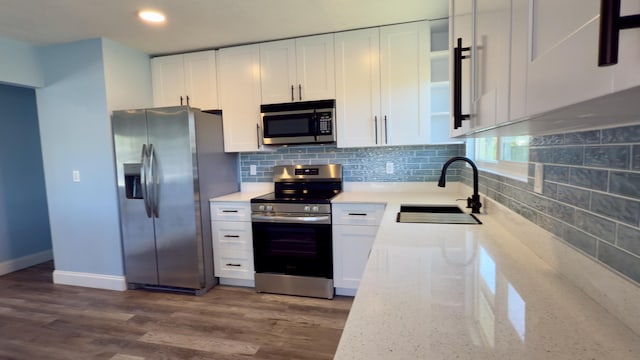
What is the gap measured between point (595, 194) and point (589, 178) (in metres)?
0.05

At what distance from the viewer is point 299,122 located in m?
2.90

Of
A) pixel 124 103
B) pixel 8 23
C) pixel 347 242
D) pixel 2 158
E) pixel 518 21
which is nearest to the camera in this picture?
pixel 518 21

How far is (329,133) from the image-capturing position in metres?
2.86

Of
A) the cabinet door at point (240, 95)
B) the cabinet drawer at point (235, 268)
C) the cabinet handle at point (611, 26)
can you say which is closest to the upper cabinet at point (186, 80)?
the cabinet door at point (240, 95)

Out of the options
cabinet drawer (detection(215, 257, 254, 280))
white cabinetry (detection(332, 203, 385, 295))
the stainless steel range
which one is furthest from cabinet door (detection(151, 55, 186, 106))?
white cabinetry (detection(332, 203, 385, 295))

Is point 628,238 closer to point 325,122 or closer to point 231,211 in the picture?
point 325,122

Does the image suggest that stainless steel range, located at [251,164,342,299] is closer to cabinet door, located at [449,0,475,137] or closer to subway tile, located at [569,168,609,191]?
cabinet door, located at [449,0,475,137]

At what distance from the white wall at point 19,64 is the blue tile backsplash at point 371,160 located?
210 cm

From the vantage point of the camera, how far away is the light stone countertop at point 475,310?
64 centimetres

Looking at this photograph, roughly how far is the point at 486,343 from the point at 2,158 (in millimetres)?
5085

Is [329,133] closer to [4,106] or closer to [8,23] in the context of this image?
[8,23]

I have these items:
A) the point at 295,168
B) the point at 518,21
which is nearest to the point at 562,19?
the point at 518,21

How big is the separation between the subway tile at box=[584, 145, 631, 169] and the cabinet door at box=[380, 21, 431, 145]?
6.30ft

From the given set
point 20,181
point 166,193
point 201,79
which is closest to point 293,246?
point 166,193
